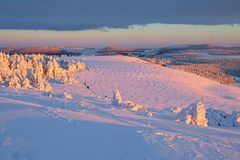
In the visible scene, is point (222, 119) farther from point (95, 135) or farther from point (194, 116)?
point (95, 135)

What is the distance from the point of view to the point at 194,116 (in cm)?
1168

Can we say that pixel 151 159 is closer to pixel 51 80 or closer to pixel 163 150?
pixel 163 150

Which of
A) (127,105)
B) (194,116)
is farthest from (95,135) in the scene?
(127,105)

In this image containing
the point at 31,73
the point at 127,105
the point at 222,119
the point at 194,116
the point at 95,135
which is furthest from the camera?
the point at 31,73

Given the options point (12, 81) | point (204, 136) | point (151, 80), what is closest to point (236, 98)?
point (151, 80)

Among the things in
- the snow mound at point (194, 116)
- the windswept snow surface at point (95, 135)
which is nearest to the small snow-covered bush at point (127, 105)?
the windswept snow surface at point (95, 135)

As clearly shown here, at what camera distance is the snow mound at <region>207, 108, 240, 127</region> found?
12.2 metres

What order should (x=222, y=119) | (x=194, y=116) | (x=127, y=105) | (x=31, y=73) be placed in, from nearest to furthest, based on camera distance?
1. (x=194, y=116)
2. (x=222, y=119)
3. (x=127, y=105)
4. (x=31, y=73)

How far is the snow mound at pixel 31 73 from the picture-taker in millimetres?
18397

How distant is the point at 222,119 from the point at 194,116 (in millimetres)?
1272

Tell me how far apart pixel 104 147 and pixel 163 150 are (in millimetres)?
1019

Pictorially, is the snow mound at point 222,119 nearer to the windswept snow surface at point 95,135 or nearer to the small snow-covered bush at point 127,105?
the windswept snow surface at point 95,135

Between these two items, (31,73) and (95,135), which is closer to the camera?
(95,135)

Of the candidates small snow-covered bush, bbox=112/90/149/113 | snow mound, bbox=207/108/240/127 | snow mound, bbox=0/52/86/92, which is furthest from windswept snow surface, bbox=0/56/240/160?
snow mound, bbox=0/52/86/92
